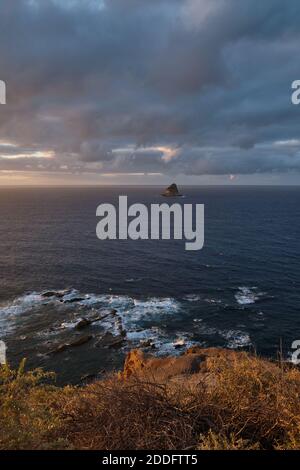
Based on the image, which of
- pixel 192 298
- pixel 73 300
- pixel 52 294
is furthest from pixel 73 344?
pixel 192 298

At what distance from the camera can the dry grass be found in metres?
8.34

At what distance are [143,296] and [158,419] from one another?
161 ft

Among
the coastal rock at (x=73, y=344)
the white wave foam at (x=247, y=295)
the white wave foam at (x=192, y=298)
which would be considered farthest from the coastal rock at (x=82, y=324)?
the white wave foam at (x=247, y=295)

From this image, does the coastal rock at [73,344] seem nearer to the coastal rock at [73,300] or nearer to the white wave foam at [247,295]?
the coastal rock at [73,300]

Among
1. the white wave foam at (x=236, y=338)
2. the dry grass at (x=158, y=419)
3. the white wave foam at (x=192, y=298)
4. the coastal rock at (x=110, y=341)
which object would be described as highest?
the dry grass at (x=158, y=419)

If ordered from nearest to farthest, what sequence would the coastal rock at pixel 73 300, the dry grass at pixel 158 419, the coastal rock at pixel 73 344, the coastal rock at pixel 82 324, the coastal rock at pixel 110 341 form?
the dry grass at pixel 158 419 → the coastal rock at pixel 73 344 → the coastal rock at pixel 110 341 → the coastal rock at pixel 82 324 → the coastal rock at pixel 73 300

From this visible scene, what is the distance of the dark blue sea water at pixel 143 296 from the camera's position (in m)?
42.9

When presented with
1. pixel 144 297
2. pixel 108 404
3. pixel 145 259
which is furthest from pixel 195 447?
pixel 145 259

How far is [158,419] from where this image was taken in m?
8.83

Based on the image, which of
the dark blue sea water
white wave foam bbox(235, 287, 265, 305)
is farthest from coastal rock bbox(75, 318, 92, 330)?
white wave foam bbox(235, 287, 265, 305)

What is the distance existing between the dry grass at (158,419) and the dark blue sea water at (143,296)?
29.5 m

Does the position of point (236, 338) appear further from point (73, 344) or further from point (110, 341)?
point (73, 344)

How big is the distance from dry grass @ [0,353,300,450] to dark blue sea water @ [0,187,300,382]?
29.5m

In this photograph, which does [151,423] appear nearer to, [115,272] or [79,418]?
[79,418]
